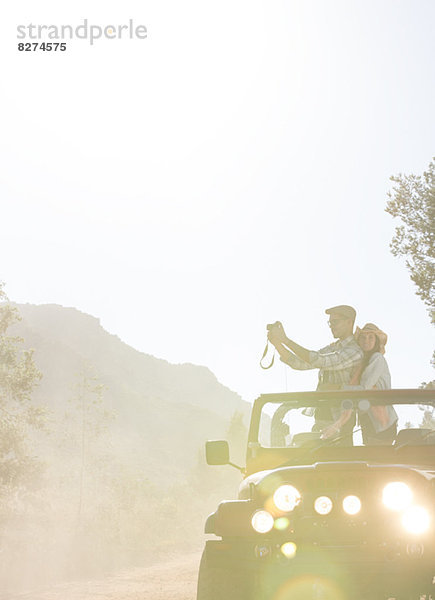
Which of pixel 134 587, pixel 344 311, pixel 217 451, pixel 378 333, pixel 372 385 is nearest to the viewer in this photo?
pixel 217 451

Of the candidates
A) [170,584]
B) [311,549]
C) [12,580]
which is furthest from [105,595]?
[311,549]

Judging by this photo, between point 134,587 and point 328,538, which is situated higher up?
point 328,538

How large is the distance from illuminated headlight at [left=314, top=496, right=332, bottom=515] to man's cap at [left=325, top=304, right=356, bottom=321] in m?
3.17

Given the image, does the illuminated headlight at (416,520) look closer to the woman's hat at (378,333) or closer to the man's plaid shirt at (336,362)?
the man's plaid shirt at (336,362)

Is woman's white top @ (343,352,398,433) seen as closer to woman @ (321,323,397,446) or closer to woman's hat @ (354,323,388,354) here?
woman @ (321,323,397,446)

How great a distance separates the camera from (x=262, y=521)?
4.25 meters

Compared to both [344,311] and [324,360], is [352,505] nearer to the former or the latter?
[324,360]

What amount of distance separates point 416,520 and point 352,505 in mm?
354

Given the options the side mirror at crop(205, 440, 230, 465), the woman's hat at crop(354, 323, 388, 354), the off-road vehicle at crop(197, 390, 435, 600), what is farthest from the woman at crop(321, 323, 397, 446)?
the off-road vehicle at crop(197, 390, 435, 600)

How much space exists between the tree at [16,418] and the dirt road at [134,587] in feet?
15.4

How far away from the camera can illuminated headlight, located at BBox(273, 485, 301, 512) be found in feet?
14.0

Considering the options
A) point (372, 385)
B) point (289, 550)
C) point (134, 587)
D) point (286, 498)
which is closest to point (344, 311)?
point (372, 385)

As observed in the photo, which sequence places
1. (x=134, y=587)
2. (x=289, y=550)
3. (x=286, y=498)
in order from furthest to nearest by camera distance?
(x=134, y=587) < (x=286, y=498) < (x=289, y=550)

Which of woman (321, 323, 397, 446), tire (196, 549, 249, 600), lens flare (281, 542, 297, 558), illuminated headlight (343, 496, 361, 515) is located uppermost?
woman (321, 323, 397, 446)
